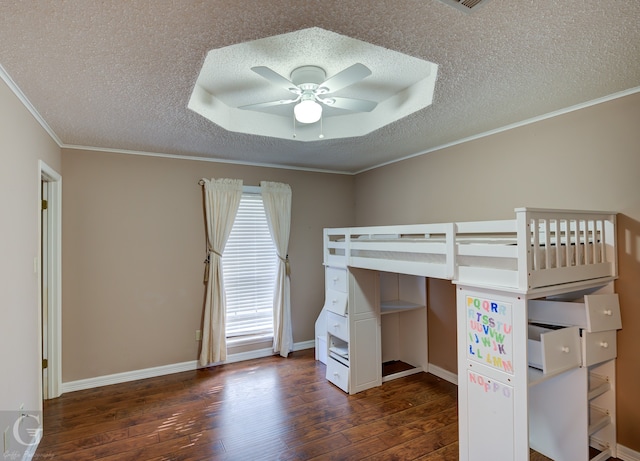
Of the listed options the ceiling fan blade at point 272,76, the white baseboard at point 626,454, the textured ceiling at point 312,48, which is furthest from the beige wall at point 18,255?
the white baseboard at point 626,454

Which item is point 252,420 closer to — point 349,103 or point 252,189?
point 252,189

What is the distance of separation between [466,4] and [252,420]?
3036 mm

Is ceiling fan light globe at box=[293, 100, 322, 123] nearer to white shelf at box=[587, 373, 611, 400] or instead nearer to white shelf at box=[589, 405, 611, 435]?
white shelf at box=[587, 373, 611, 400]

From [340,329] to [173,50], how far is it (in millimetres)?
2702

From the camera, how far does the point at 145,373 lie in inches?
141

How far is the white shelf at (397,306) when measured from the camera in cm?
348

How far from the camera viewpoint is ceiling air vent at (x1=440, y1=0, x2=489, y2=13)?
133 centimetres

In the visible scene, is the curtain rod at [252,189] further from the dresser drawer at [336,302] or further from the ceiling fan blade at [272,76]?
the ceiling fan blade at [272,76]

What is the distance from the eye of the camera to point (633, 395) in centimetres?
221

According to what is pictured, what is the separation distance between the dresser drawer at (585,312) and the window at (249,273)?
112 inches

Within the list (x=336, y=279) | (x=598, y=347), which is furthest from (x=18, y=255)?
(x=598, y=347)

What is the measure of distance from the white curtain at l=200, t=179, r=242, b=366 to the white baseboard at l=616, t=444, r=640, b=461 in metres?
3.46

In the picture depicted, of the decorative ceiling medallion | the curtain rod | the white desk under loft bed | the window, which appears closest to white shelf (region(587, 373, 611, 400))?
the white desk under loft bed

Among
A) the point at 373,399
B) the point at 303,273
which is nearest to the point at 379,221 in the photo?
the point at 303,273
